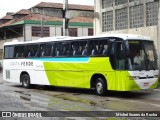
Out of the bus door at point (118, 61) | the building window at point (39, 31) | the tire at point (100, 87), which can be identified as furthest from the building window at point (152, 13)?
the building window at point (39, 31)

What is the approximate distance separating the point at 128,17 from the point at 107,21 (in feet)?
8.35

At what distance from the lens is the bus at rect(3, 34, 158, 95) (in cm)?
1509

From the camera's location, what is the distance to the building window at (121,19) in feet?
78.1

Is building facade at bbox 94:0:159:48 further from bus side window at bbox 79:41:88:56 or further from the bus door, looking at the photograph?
the bus door

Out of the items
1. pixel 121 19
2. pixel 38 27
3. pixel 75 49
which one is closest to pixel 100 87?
pixel 75 49

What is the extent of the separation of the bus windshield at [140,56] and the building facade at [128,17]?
5.90 metres

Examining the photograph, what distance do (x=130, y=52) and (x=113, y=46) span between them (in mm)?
816

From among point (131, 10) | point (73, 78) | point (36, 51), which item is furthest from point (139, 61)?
point (131, 10)

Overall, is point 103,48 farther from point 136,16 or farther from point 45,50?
point 136,16

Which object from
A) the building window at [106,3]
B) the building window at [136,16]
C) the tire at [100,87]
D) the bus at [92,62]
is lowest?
the tire at [100,87]

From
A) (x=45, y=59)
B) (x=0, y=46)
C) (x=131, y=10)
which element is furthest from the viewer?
(x=0, y=46)

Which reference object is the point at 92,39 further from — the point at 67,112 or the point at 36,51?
the point at 67,112

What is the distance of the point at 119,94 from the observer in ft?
55.4

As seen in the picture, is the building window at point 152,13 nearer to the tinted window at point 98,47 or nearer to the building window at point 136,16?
the building window at point 136,16
